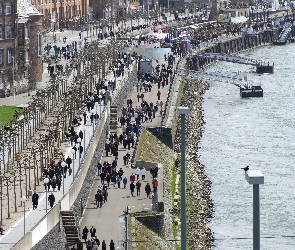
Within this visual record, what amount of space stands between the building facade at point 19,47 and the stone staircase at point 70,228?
38.8 metres

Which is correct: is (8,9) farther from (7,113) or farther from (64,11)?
(64,11)

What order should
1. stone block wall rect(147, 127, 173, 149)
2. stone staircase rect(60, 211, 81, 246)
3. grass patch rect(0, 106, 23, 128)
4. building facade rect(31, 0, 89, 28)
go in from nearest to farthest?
stone staircase rect(60, 211, 81, 246) → grass patch rect(0, 106, 23, 128) → stone block wall rect(147, 127, 173, 149) → building facade rect(31, 0, 89, 28)

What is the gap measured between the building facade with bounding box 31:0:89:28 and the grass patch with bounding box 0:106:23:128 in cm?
5777

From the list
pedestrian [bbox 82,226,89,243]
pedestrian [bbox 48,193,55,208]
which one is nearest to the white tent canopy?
pedestrian [bbox 48,193,55,208]

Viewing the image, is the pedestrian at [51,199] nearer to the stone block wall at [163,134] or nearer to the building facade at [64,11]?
the stone block wall at [163,134]

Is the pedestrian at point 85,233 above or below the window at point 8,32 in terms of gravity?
below

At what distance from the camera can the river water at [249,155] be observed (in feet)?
219

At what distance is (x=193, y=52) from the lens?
141750 mm

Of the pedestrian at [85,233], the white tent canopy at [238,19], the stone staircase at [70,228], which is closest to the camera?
the stone staircase at [70,228]

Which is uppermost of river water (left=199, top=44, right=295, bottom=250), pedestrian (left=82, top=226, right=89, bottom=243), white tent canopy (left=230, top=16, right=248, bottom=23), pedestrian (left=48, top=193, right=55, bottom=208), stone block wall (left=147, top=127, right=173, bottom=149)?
pedestrian (left=48, top=193, right=55, bottom=208)

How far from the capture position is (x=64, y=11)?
512 feet

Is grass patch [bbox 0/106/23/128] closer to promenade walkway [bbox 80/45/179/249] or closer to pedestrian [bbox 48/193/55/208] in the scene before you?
promenade walkway [bbox 80/45/179/249]

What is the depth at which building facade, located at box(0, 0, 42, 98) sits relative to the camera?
318ft

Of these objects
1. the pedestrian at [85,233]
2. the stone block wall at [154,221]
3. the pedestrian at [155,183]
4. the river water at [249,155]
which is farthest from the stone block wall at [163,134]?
the pedestrian at [85,233]
